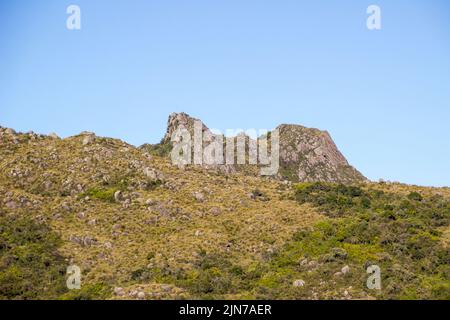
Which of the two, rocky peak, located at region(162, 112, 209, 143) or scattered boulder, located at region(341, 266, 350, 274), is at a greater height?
rocky peak, located at region(162, 112, 209, 143)

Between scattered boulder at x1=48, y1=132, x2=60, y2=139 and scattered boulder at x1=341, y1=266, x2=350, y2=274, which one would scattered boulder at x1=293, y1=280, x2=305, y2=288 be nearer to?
scattered boulder at x1=341, y1=266, x2=350, y2=274

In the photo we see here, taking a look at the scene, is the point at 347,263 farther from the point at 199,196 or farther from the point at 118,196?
the point at 118,196

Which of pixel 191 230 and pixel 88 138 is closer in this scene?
pixel 191 230

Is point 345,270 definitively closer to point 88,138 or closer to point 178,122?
point 88,138

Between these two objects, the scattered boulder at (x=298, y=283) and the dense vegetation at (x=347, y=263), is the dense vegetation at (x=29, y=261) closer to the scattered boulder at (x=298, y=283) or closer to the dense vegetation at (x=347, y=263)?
the dense vegetation at (x=347, y=263)

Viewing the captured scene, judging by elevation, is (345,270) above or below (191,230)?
below

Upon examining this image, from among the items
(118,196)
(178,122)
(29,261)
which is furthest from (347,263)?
(178,122)

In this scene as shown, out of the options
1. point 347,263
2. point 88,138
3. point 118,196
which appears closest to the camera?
point 347,263

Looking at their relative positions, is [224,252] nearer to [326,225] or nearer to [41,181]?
[326,225]

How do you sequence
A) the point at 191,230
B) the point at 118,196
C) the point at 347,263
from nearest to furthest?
the point at 347,263, the point at 191,230, the point at 118,196

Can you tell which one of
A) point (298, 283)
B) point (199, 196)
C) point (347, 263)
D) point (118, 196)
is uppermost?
point (118, 196)

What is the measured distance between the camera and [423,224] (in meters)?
96.8

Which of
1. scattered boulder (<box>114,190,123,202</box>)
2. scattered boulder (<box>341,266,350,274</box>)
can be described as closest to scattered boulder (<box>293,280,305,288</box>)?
scattered boulder (<box>341,266,350,274</box>)
